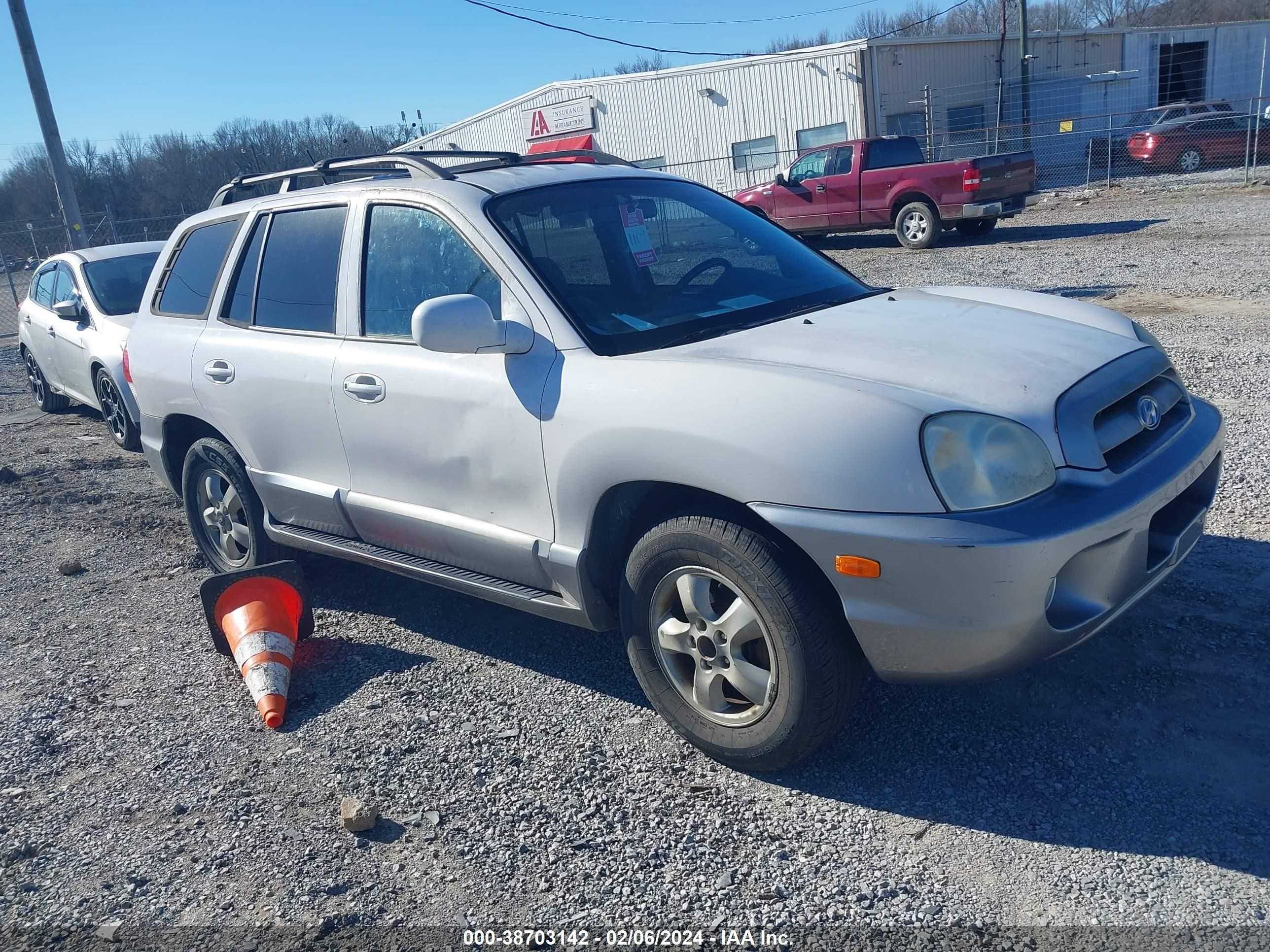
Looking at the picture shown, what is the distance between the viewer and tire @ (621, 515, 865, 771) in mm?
2906

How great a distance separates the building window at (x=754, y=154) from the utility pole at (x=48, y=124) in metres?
18.0

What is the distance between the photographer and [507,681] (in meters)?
4.02

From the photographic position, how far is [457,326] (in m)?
3.31

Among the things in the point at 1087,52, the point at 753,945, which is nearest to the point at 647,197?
the point at 753,945

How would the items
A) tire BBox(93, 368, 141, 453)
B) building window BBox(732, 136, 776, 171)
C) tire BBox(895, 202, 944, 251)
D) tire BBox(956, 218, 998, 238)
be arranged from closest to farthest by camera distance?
tire BBox(93, 368, 141, 453) < tire BBox(895, 202, 944, 251) < tire BBox(956, 218, 998, 238) < building window BBox(732, 136, 776, 171)

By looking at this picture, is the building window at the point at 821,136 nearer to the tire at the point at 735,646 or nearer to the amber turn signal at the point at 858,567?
the tire at the point at 735,646

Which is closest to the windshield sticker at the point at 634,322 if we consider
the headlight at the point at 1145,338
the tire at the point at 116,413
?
the headlight at the point at 1145,338

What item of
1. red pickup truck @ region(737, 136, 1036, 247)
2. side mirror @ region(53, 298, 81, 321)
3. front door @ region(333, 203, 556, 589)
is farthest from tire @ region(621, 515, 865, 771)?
red pickup truck @ region(737, 136, 1036, 247)

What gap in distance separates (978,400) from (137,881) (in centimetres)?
282

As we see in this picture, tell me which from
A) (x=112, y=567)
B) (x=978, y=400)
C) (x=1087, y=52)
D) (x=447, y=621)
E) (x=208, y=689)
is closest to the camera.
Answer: (x=978, y=400)

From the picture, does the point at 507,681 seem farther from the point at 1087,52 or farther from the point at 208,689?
the point at 1087,52

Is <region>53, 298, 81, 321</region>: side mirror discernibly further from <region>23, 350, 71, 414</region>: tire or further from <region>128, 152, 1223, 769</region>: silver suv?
<region>128, 152, 1223, 769</region>: silver suv

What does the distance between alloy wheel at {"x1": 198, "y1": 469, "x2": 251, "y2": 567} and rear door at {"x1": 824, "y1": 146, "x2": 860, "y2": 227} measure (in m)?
14.6

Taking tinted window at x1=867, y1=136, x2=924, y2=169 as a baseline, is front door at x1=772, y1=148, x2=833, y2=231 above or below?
below
